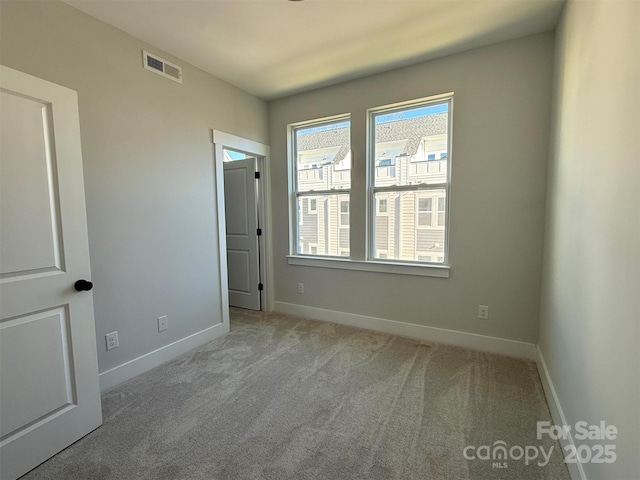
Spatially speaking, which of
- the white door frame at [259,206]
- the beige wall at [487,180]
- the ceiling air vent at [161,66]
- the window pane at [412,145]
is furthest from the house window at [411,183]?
the ceiling air vent at [161,66]

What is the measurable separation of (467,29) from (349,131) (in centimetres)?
134

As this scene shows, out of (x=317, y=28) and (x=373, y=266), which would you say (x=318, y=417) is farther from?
(x=317, y=28)

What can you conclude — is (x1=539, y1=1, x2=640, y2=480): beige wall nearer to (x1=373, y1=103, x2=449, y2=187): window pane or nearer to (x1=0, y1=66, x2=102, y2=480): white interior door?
(x1=373, y1=103, x2=449, y2=187): window pane

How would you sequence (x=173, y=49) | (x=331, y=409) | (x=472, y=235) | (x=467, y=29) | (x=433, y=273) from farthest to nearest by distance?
(x=433, y=273) < (x=472, y=235) < (x=173, y=49) < (x=467, y=29) < (x=331, y=409)

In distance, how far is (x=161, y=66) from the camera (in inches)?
96.7

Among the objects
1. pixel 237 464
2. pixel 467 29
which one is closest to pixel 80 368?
pixel 237 464

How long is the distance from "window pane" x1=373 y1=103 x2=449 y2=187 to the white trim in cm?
171

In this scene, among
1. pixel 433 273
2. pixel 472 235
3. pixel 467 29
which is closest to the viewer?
pixel 467 29

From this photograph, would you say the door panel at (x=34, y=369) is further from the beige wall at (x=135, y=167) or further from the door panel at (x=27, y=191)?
the beige wall at (x=135, y=167)

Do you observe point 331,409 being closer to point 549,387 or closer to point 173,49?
point 549,387

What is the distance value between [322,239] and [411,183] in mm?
1211

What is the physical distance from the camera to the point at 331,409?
1.92 metres

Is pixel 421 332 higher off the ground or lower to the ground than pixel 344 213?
lower

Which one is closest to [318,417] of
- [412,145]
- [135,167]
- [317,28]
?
[135,167]
